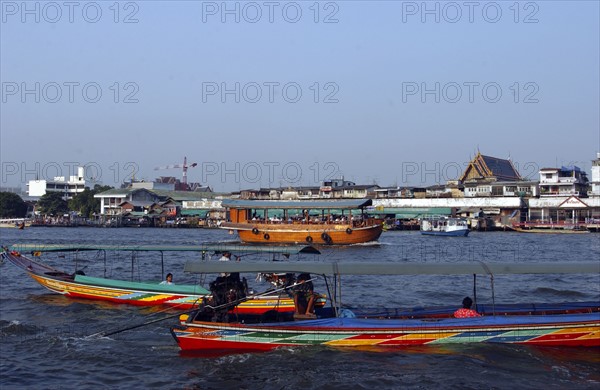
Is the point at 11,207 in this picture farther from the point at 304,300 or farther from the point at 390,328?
the point at 390,328

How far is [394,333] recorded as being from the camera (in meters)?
11.5

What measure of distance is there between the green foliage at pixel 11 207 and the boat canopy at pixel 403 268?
8453 centimetres

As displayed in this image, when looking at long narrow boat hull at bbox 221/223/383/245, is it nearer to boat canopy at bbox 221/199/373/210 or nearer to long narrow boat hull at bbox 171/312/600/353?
boat canopy at bbox 221/199/373/210

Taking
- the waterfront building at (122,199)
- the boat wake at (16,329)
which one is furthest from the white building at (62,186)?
the boat wake at (16,329)

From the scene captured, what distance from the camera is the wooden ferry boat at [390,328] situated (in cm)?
1139

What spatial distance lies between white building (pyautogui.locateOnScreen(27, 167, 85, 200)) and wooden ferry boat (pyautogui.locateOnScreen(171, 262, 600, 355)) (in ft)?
322

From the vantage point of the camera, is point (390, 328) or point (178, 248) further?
point (178, 248)

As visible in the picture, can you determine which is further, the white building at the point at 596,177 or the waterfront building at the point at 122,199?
the waterfront building at the point at 122,199

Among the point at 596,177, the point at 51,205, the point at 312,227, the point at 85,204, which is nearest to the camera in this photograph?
the point at 312,227

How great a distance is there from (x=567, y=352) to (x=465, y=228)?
39.7 meters

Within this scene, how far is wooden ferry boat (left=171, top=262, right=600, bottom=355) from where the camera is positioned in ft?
37.4

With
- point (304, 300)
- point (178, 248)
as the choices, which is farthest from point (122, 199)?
point (304, 300)

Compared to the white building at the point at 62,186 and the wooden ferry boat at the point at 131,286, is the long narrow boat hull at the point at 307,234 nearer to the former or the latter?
the wooden ferry boat at the point at 131,286

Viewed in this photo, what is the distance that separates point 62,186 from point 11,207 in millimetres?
21785
